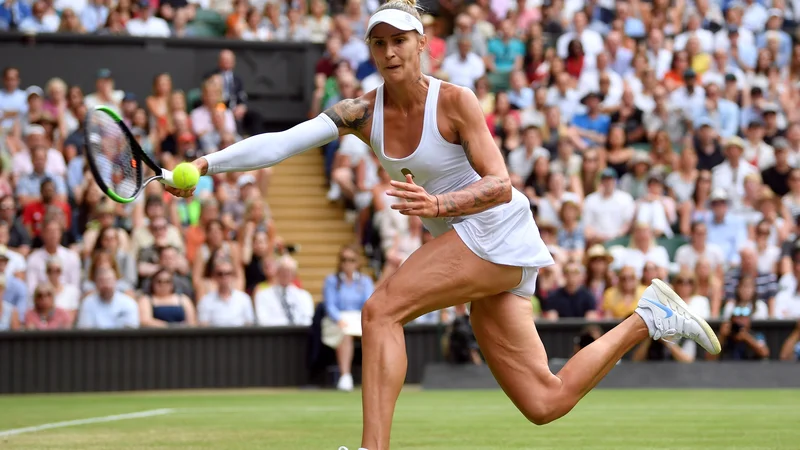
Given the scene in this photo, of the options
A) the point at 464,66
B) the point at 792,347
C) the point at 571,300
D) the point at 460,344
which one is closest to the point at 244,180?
the point at 464,66

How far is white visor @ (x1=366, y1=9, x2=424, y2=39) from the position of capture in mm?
5867

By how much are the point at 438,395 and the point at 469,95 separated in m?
7.54

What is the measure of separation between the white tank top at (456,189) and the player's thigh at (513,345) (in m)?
0.26

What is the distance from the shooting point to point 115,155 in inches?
248

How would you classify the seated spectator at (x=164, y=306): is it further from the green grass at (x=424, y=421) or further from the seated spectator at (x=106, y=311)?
the green grass at (x=424, y=421)

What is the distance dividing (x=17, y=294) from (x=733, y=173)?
8945 mm

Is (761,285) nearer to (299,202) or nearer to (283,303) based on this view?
(283,303)

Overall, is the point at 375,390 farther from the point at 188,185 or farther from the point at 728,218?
the point at 728,218

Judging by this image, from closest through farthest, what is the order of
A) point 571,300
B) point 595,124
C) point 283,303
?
1. point 571,300
2. point 283,303
3. point 595,124

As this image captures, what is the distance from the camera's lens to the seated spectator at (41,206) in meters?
15.2

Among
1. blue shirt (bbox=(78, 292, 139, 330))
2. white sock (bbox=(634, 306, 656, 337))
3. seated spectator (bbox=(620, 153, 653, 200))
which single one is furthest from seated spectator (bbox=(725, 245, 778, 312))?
white sock (bbox=(634, 306, 656, 337))

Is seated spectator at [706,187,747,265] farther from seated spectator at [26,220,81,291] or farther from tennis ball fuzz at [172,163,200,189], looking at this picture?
tennis ball fuzz at [172,163,200,189]

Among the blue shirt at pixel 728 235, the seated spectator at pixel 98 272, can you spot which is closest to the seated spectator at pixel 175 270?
the seated spectator at pixel 98 272

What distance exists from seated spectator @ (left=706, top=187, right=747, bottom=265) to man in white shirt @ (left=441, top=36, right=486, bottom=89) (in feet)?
12.5
